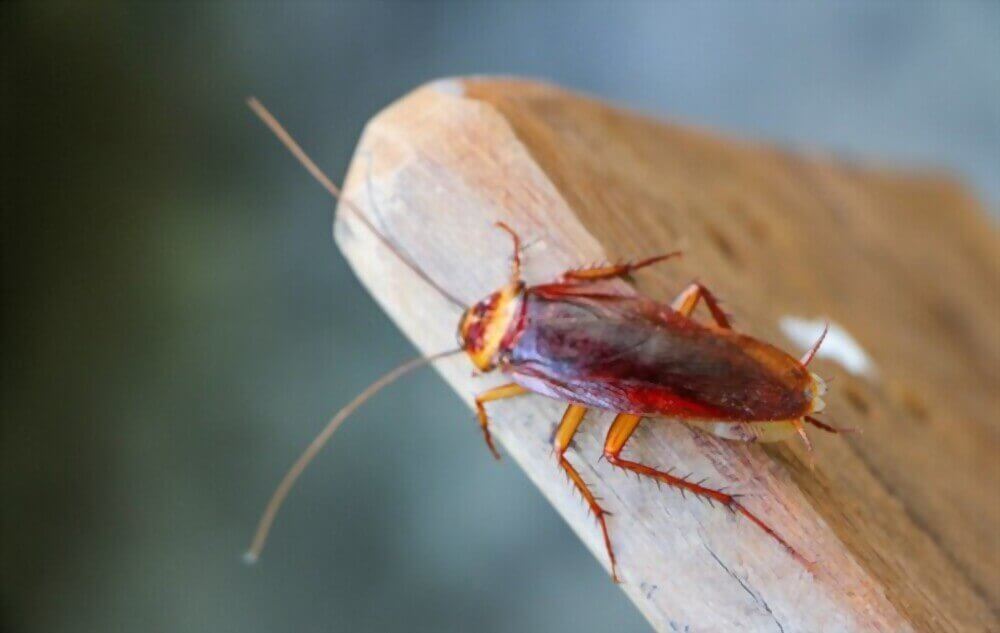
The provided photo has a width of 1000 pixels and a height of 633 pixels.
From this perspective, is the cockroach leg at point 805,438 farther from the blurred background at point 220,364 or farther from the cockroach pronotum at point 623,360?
the blurred background at point 220,364

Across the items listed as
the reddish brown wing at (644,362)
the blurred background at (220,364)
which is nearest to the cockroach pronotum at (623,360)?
the reddish brown wing at (644,362)

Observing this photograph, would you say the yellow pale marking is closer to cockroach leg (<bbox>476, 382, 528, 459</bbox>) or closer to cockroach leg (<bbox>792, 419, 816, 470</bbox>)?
cockroach leg (<bbox>476, 382, 528, 459</bbox>)

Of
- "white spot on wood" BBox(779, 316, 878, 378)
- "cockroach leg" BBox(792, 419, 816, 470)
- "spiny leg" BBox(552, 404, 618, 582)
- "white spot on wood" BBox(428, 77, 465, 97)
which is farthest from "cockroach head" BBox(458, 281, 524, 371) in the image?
"white spot on wood" BBox(779, 316, 878, 378)

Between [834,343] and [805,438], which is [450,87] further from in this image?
[834,343]

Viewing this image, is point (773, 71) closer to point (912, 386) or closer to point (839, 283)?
point (839, 283)

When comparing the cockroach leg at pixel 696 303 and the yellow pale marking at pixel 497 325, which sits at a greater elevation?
the yellow pale marking at pixel 497 325

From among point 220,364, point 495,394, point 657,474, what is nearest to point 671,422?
point 657,474
